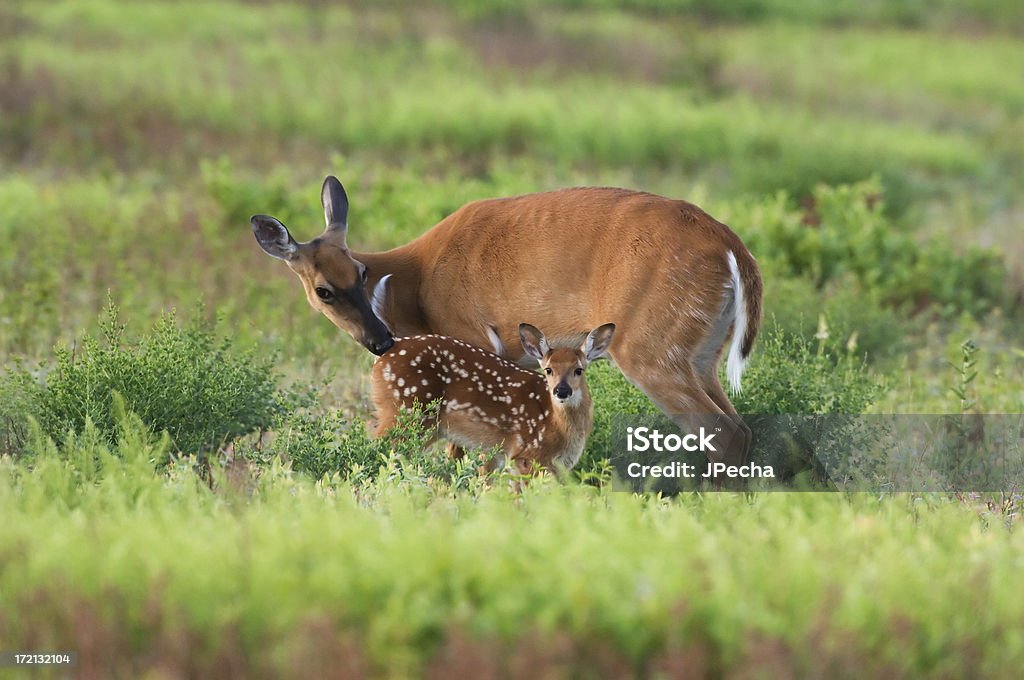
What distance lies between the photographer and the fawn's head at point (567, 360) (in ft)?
22.0

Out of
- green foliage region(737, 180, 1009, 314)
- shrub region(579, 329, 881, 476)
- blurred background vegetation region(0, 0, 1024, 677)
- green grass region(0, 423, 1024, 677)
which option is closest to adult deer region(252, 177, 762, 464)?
shrub region(579, 329, 881, 476)

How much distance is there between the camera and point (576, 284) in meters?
7.05

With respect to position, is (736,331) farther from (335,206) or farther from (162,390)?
(162,390)

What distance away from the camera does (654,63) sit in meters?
23.3

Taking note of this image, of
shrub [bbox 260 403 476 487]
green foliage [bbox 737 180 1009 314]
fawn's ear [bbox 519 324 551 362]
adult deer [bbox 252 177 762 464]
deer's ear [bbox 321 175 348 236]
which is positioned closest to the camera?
shrub [bbox 260 403 476 487]

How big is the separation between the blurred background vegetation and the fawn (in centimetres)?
33

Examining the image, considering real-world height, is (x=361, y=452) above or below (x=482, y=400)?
below

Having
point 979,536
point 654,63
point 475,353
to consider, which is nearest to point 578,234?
point 475,353

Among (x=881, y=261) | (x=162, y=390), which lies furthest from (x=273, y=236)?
(x=881, y=261)

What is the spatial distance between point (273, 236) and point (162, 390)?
0.94 metres

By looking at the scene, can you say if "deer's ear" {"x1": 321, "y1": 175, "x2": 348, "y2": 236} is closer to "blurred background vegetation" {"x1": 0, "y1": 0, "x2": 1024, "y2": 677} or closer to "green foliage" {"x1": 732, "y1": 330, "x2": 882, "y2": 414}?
"blurred background vegetation" {"x1": 0, "y1": 0, "x2": 1024, "y2": 677}

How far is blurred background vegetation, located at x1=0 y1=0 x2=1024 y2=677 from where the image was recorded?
4.27 metres

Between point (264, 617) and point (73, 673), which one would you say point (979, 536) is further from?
point (73, 673)

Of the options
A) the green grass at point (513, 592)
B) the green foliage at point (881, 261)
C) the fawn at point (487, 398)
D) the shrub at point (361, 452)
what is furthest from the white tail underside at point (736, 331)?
the green foliage at point (881, 261)
